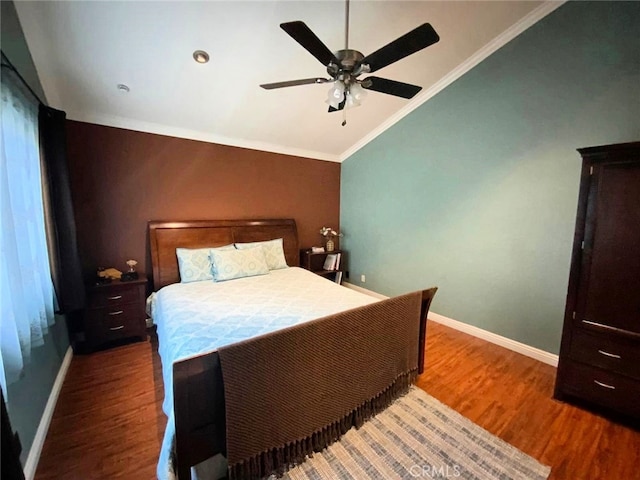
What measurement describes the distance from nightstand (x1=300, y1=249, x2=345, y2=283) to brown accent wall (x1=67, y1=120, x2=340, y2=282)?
679 mm

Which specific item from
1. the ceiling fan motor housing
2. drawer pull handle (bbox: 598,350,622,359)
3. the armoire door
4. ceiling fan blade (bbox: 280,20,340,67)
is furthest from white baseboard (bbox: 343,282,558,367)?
ceiling fan blade (bbox: 280,20,340,67)

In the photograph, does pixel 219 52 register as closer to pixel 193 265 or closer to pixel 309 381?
pixel 193 265

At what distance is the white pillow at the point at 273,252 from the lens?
11.7 feet

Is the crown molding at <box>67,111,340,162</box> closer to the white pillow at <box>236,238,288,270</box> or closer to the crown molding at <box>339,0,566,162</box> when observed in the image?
the crown molding at <box>339,0,566,162</box>

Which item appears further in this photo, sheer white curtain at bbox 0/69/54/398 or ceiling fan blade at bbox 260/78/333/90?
ceiling fan blade at bbox 260/78/333/90

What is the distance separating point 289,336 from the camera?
1418 millimetres

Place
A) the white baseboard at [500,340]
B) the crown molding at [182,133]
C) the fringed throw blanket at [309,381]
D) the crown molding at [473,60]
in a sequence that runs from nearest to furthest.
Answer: the fringed throw blanket at [309,381]
the crown molding at [473,60]
the white baseboard at [500,340]
the crown molding at [182,133]

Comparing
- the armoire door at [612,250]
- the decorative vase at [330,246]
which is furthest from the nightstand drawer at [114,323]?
the armoire door at [612,250]

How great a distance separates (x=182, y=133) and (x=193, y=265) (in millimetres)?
1564

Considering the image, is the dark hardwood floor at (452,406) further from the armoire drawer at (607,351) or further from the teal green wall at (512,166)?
the teal green wall at (512,166)

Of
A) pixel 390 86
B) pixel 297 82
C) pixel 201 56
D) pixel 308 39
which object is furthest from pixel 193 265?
pixel 390 86

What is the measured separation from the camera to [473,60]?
2943 millimetres

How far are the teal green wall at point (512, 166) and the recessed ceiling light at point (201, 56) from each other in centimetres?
249
